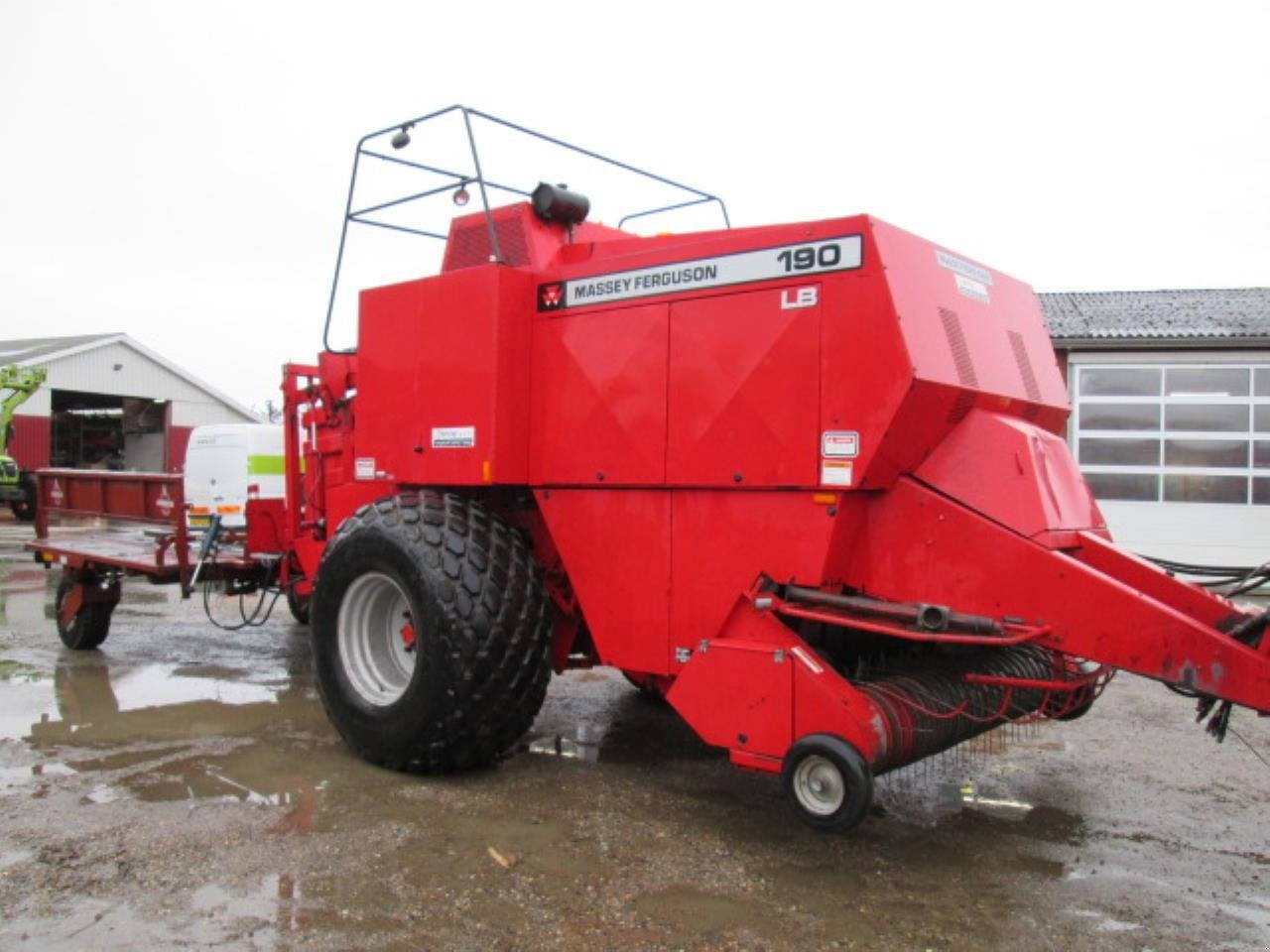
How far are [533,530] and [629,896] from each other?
88.3 inches

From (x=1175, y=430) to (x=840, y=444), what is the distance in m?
11.9

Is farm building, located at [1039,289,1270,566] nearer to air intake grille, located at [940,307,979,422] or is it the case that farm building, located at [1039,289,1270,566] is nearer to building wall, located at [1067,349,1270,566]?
building wall, located at [1067,349,1270,566]

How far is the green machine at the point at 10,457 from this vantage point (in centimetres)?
2506

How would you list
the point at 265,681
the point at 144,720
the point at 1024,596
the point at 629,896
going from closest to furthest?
the point at 629,896 < the point at 1024,596 < the point at 144,720 < the point at 265,681

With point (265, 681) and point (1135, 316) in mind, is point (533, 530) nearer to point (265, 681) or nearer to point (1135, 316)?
point (265, 681)

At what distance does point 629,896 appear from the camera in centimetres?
388

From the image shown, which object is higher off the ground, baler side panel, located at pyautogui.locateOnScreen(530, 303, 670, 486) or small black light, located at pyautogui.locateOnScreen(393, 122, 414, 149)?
small black light, located at pyautogui.locateOnScreen(393, 122, 414, 149)

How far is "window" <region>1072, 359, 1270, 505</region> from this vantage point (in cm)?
1404

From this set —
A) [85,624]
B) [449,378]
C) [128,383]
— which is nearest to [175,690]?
[85,624]

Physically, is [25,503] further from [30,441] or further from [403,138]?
[403,138]

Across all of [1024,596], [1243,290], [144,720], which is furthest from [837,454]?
[1243,290]

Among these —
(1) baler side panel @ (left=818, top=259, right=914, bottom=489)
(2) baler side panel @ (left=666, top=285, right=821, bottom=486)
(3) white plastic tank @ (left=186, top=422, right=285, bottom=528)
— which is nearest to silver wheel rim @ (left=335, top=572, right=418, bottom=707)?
(2) baler side panel @ (left=666, top=285, right=821, bottom=486)

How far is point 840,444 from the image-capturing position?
14.1 ft

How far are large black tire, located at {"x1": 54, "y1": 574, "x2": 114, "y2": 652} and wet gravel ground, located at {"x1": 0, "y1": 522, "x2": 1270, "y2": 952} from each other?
1.83m
